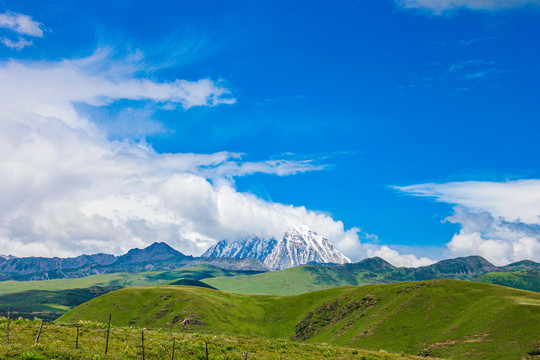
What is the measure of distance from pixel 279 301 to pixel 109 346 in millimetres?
156352

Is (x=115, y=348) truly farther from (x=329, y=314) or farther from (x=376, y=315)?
(x=329, y=314)

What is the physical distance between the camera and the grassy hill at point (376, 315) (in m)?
71.1

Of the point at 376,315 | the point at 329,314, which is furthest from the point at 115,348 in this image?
the point at 329,314

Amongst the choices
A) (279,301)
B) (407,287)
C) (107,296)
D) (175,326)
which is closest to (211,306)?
(175,326)

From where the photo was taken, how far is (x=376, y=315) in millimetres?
110125

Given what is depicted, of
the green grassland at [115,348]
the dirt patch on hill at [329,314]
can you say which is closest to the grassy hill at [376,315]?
the dirt patch on hill at [329,314]

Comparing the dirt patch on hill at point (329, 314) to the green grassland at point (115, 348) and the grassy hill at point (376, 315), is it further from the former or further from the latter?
the green grassland at point (115, 348)

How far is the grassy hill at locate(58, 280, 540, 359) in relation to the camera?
7106 centimetres

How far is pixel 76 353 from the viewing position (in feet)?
85.8

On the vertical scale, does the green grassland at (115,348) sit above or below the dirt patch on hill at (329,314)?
above

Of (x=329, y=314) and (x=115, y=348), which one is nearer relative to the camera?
(x=115, y=348)

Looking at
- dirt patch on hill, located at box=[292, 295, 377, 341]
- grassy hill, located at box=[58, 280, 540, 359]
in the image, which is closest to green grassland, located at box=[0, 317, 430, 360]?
grassy hill, located at box=[58, 280, 540, 359]

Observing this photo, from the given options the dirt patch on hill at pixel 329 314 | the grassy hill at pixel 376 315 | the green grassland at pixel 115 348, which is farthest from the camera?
the dirt patch on hill at pixel 329 314

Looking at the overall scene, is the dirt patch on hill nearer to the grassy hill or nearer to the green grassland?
the grassy hill
